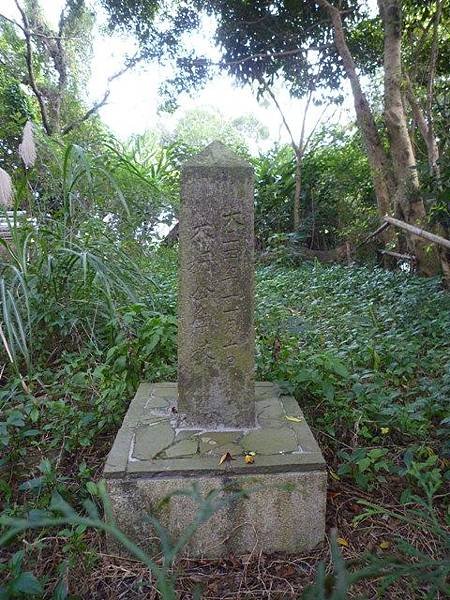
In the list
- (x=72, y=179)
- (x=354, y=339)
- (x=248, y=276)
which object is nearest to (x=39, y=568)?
(x=248, y=276)

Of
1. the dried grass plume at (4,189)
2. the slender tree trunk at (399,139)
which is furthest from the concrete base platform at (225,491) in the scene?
the slender tree trunk at (399,139)

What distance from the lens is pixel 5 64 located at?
368 inches

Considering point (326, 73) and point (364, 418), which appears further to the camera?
point (326, 73)

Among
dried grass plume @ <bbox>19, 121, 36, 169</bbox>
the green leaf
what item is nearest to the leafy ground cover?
the green leaf

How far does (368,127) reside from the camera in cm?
546

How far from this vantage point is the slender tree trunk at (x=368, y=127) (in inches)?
211

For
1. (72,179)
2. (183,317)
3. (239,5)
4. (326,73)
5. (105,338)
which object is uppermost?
(239,5)

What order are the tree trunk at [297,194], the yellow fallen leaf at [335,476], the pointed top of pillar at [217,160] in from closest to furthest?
the pointed top of pillar at [217,160] → the yellow fallen leaf at [335,476] → the tree trunk at [297,194]

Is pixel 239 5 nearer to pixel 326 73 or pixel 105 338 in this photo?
pixel 326 73

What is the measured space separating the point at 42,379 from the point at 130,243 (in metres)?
1.40

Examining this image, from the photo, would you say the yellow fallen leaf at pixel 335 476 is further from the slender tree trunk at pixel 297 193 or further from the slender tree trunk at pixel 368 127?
the slender tree trunk at pixel 297 193

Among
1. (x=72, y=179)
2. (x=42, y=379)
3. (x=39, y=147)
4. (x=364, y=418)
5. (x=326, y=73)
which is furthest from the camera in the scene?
(x=326, y=73)

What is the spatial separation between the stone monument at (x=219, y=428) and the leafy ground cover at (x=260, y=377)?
12 cm

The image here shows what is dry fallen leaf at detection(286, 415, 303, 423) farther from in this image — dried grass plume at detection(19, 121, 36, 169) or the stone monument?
dried grass plume at detection(19, 121, 36, 169)
